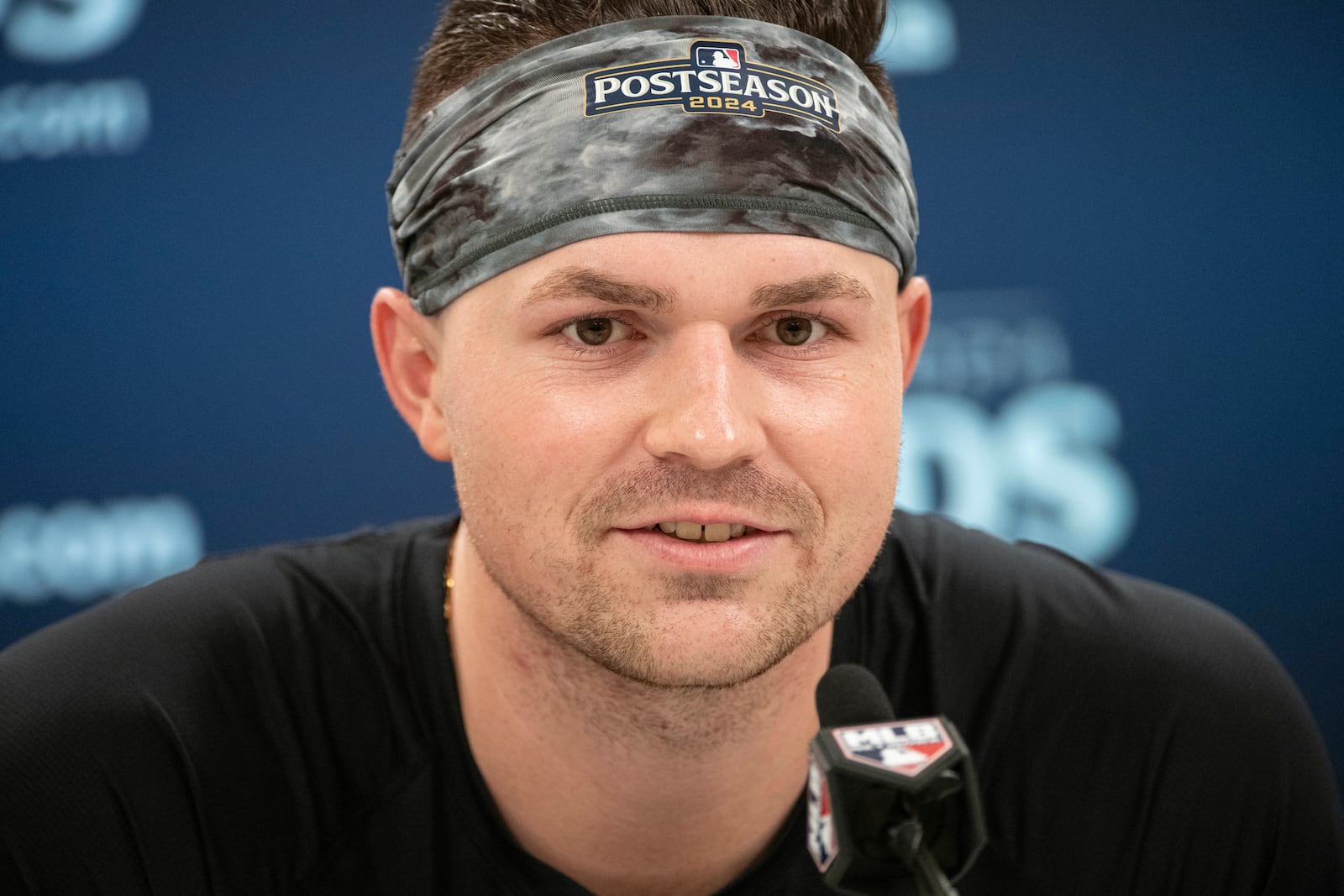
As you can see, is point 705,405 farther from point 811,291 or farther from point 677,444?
point 811,291

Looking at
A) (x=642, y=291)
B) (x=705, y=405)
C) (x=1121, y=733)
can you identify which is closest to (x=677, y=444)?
(x=705, y=405)

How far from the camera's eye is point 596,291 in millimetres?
1337

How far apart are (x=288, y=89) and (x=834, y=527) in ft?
6.70

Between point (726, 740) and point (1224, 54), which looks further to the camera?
Answer: point (1224, 54)

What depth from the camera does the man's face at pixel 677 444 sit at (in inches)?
51.7

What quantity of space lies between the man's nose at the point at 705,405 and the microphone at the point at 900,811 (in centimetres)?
41

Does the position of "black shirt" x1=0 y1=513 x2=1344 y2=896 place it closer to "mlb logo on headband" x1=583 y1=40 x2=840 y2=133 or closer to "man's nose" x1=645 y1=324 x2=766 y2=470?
"man's nose" x1=645 y1=324 x2=766 y2=470

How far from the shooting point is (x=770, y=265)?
1342 millimetres

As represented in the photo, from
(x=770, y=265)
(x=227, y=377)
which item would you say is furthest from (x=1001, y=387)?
→ (x=227, y=377)

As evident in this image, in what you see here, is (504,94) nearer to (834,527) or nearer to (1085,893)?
(834,527)

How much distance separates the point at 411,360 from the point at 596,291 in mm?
419

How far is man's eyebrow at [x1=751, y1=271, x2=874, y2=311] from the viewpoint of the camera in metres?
1.34

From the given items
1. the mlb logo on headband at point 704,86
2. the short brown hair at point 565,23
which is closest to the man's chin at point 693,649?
the mlb logo on headband at point 704,86

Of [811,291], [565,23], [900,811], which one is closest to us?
[900,811]
